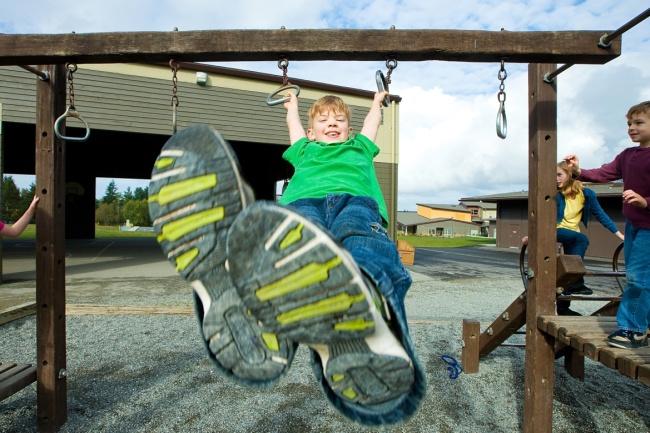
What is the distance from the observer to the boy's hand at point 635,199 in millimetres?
1843

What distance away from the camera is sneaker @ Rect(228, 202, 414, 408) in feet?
→ 3.25

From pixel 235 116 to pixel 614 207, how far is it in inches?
540

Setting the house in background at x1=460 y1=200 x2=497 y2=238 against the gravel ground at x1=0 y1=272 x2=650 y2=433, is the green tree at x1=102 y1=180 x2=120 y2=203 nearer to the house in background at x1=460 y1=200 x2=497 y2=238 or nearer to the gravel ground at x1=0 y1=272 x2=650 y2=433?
the house in background at x1=460 y1=200 x2=497 y2=238

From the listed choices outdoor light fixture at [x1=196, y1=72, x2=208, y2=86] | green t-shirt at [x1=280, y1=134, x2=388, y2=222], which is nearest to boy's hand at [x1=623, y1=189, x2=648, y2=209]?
green t-shirt at [x1=280, y1=134, x2=388, y2=222]

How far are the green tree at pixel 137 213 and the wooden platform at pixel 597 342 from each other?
36.7 meters

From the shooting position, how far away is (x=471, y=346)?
3107mm

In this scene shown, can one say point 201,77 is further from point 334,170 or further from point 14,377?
point 334,170

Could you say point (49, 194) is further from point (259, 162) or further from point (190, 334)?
point (259, 162)

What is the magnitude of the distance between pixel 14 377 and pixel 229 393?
4.00 feet

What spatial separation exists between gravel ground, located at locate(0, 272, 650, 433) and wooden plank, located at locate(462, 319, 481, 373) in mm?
97

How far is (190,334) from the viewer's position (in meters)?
4.04

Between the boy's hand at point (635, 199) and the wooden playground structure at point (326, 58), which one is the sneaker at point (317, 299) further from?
the boy's hand at point (635, 199)

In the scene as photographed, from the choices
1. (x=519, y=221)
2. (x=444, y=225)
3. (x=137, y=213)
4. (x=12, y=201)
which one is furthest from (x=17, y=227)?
(x=444, y=225)

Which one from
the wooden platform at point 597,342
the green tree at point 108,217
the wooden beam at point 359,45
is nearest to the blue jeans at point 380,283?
the wooden beam at point 359,45
